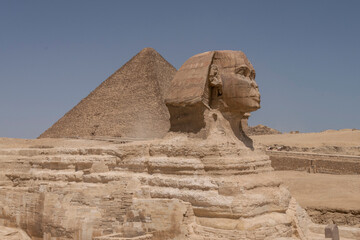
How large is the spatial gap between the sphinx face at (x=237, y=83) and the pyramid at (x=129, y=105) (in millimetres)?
7571

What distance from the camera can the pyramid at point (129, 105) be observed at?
16.8m

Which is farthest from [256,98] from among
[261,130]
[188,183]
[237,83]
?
[261,130]

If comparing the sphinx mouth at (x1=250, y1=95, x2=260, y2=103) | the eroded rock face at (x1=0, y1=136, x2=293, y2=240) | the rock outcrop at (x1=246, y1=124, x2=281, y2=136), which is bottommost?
the eroded rock face at (x1=0, y1=136, x2=293, y2=240)

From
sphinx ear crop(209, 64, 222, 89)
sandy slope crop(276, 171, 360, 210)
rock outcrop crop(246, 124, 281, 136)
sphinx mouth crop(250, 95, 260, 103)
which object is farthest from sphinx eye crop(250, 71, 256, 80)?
rock outcrop crop(246, 124, 281, 136)

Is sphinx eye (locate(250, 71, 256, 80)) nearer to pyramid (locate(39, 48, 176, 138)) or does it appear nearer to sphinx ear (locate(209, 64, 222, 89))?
sphinx ear (locate(209, 64, 222, 89))

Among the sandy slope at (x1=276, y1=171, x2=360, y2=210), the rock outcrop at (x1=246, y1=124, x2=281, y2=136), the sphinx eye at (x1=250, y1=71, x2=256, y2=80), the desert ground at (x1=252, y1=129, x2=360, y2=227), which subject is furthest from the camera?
the rock outcrop at (x1=246, y1=124, x2=281, y2=136)

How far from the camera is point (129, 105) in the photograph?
17.6 metres

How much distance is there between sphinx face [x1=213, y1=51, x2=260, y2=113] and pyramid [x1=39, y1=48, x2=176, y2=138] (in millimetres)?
7571

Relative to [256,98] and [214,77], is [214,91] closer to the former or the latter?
[214,77]

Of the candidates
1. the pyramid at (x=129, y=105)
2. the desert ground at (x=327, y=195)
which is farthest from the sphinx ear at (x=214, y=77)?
the pyramid at (x=129, y=105)

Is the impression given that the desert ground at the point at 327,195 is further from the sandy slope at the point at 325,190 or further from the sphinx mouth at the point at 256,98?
the sphinx mouth at the point at 256,98

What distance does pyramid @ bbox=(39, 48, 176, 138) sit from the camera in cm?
1675

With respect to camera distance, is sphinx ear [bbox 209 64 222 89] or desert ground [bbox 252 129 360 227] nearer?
sphinx ear [bbox 209 64 222 89]

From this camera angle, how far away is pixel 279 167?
87.9 feet
